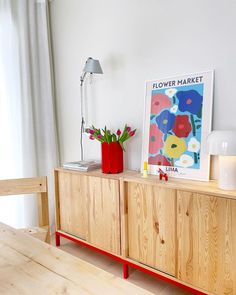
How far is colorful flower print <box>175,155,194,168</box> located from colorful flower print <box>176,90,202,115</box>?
1.05 ft

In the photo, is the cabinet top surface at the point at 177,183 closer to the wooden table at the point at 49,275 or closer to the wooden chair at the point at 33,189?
the wooden chair at the point at 33,189

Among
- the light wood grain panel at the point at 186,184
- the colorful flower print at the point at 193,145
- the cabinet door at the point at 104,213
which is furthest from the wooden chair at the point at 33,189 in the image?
the colorful flower print at the point at 193,145

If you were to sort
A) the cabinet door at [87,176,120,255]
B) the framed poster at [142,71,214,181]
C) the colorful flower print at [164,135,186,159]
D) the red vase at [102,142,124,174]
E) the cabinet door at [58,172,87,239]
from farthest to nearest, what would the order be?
the cabinet door at [58,172,87,239] < the red vase at [102,142,124,174] < the cabinet door at [87,176,120,255] < the colorful flower print at [164,135,186,159] < the framed poster at [142,71,214,181]

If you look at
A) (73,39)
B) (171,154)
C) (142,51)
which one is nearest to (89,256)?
(171,154)

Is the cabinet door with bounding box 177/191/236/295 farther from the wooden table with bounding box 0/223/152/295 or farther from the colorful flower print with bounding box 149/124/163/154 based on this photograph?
the wooden table with bounding box 0/223/152/295

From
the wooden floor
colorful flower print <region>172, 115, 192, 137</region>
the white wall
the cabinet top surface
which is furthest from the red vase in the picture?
the wooden floor

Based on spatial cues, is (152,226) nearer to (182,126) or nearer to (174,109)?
(182,126)

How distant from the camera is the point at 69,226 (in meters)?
2.39

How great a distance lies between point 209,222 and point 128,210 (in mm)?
614

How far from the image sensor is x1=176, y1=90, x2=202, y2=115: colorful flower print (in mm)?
1804

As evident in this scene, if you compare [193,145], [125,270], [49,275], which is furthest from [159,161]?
[49,275]

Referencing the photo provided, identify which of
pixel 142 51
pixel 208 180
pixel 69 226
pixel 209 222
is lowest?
pixel 69 226

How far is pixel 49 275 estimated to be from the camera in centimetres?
84

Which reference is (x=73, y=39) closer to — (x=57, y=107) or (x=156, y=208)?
(x=57, y=107)
